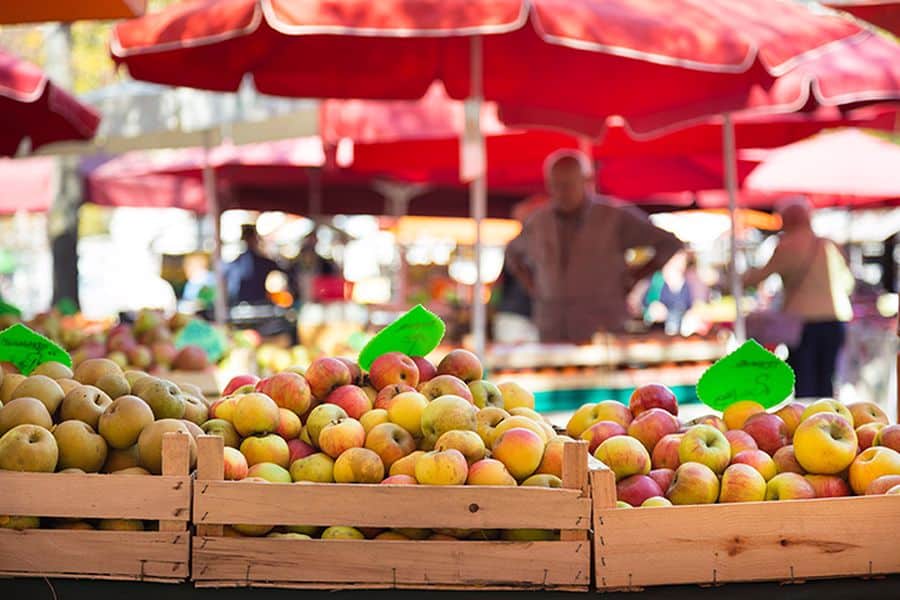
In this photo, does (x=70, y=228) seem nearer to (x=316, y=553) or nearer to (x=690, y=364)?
(x=690, y=364)

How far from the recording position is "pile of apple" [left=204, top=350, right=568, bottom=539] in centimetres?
247

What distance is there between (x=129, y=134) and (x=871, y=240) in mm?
15933

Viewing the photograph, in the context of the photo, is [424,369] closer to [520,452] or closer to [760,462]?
[520,452]

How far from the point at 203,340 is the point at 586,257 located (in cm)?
239

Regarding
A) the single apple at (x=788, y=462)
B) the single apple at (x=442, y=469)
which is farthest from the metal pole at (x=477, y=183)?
the single apple at (x=442, y=469)

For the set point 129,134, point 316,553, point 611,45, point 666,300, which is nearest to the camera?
point 316,553

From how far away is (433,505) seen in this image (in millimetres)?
2354

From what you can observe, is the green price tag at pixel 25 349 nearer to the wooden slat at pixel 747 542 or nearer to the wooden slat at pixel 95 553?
the wooden slat at pixel 95 553

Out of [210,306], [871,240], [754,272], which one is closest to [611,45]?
[754,272]

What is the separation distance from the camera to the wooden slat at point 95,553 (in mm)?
2371

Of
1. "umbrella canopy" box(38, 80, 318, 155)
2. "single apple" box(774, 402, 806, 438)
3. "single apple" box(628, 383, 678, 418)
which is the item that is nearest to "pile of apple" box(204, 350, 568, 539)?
"single apple" box(628, 383, 678, 418)

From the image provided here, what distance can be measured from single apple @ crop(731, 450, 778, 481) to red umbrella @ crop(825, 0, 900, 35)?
1.90 meters

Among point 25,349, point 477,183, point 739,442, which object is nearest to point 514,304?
point 477,183

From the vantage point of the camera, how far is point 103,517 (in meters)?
2.38
